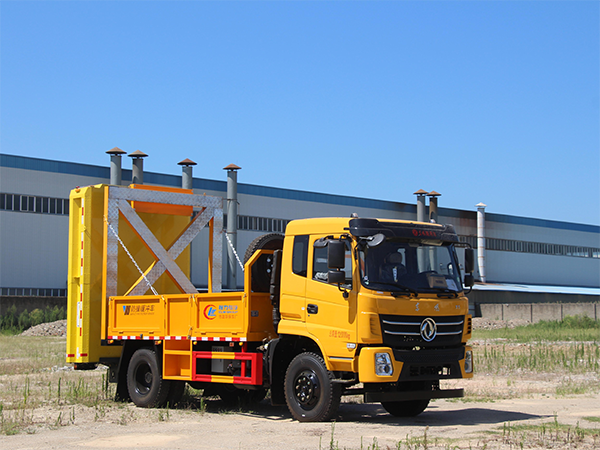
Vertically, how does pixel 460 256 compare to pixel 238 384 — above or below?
above

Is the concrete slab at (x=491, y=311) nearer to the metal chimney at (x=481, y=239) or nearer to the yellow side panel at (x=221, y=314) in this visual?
the metal chimney at (x=481, y=239)

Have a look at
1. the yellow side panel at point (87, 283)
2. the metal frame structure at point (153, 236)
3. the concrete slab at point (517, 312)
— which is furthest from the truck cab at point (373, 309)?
the concrete slab at point (517, 312)

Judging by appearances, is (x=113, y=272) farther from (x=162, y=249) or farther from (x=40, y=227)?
(x=40, y=227)

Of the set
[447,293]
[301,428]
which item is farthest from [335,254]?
[301,428]

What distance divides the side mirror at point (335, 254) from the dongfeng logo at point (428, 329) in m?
1.45

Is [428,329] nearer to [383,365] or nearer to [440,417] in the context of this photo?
[383,365]

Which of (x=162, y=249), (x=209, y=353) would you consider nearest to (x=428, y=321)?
(x=209, y=353)

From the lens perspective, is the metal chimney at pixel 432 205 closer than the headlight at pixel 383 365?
No

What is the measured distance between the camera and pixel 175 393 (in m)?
12.8

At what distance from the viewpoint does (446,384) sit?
15672 millimetres

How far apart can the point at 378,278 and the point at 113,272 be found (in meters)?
5.69

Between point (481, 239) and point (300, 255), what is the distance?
4850 cm

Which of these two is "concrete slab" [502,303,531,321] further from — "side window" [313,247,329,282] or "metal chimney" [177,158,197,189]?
"side window" [313,247,329,282]

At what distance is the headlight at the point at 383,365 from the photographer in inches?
385
